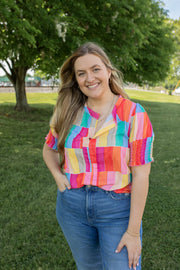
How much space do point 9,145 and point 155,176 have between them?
4320 mm

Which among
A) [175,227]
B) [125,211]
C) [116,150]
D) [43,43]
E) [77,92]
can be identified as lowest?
[175,227]

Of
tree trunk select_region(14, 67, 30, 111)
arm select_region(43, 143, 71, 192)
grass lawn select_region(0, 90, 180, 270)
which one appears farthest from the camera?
tree trunk select_region(14, 67, 30, 111)

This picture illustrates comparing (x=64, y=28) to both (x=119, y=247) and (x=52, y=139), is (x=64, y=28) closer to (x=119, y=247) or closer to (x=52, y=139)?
(x=52, y=139)

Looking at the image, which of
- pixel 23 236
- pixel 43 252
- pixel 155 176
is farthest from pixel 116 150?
pixel 155 176

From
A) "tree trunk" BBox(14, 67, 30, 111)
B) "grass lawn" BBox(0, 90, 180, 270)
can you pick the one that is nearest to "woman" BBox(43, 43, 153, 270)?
"grass lawn" BBox(0, 90, 180, 270)

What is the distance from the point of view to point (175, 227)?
340 centimetres

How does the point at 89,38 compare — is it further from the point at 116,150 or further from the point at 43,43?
the point at 116,150

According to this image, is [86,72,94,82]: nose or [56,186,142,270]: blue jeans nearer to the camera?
[56,186,142,270]: blue jeans

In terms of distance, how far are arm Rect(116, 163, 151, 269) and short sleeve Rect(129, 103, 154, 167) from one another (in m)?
0.05

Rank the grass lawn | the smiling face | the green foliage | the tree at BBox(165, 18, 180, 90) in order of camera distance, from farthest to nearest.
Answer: the tree at BBox(165, 18, 180, 90), the green foliage, the grass lawn, the smiling face

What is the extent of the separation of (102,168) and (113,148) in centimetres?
14

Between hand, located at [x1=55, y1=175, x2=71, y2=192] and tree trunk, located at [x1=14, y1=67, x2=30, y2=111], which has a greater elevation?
tree trunk, located at [x1=14, y1=67, x2=30, y2=111]

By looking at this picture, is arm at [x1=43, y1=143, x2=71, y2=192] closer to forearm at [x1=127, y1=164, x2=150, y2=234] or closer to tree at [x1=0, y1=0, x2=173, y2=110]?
forearm at [x1=127, y1=164, x2=150, y2=234]

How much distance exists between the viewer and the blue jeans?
1371 mm
